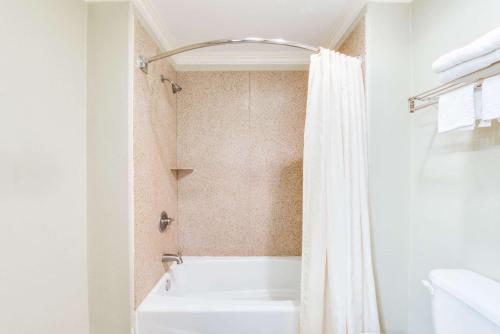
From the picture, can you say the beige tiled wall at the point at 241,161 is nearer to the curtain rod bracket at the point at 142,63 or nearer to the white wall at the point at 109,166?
the curtain rod bracket at the point at 142,63

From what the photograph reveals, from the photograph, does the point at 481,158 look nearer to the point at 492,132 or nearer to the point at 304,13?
the point at 492,132

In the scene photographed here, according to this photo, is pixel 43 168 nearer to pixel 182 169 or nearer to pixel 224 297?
pixel 182 169

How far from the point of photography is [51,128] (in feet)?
3.44

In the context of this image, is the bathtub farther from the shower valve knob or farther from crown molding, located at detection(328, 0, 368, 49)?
crown molding, located at detection(328, 0, 368, 49)

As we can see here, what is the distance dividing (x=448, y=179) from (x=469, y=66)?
1.63 feet

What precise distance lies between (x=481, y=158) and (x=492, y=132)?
10cm

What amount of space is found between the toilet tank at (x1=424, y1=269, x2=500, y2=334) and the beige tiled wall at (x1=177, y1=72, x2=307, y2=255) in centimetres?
133

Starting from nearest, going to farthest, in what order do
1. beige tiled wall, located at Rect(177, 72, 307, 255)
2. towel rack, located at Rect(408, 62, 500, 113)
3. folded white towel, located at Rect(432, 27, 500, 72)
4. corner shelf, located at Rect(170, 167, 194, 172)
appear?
folded white towel, located at Rect(432, 27, 500, 72) < towel rack, located at Rect(408, 62, 500, 113) < corner shelf, located at Rect(170, 167, 194, 172) < beige tiled wall, located at Rect(177, 72, 307, 255)

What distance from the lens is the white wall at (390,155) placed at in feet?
4.33

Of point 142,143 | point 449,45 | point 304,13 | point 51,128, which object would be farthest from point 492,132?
point 51,128

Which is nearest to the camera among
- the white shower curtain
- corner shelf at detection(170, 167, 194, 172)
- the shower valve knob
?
the white shower curtain

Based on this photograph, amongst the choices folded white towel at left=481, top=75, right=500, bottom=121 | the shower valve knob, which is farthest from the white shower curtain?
the shower valve knob

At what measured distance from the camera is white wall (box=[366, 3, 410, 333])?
4.33 feet

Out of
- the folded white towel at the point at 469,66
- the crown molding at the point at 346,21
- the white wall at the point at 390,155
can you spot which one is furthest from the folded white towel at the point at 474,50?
the crown molding at the point at 346,21
